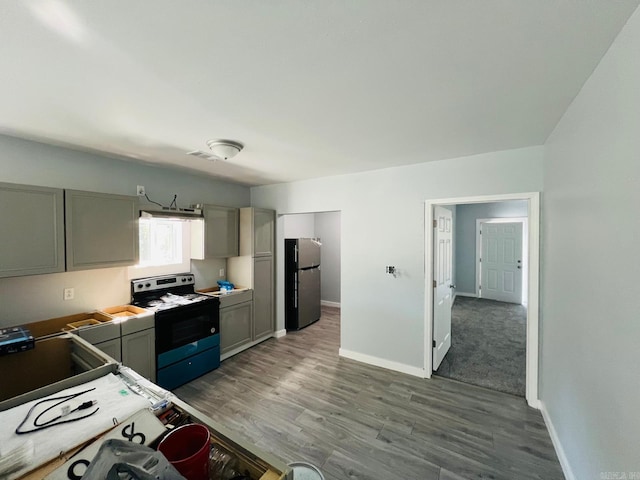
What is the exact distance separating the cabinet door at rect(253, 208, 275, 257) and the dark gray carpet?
2.77 meters

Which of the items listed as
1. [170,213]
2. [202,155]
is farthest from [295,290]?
[202,155]

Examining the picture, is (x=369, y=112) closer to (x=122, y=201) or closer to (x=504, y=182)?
(x=504, y=182)

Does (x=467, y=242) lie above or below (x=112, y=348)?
above

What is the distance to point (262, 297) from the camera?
4.07m

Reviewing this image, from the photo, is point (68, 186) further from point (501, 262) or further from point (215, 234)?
point (501, 262)

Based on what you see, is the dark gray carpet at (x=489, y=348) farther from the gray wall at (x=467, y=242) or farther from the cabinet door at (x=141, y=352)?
the cabinet door at (x=141, y=352)

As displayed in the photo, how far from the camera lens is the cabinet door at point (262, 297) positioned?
3949 mm

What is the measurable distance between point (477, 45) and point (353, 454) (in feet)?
8.62

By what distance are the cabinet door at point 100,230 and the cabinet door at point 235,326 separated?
1290 mm

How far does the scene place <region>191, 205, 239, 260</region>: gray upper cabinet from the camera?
350cm

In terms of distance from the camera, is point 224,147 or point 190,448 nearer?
point 190,448

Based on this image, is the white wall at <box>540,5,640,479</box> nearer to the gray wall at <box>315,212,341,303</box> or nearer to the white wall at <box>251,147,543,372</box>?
the white wall at <box>251,147,543,372</box>

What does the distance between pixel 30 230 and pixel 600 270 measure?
3.74m

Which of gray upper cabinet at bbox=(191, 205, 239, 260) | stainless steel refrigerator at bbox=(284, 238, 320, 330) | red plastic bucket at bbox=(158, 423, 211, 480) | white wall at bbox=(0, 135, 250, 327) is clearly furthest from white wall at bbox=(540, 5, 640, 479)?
white wall at bbox=(0, 135, 250, 327)
